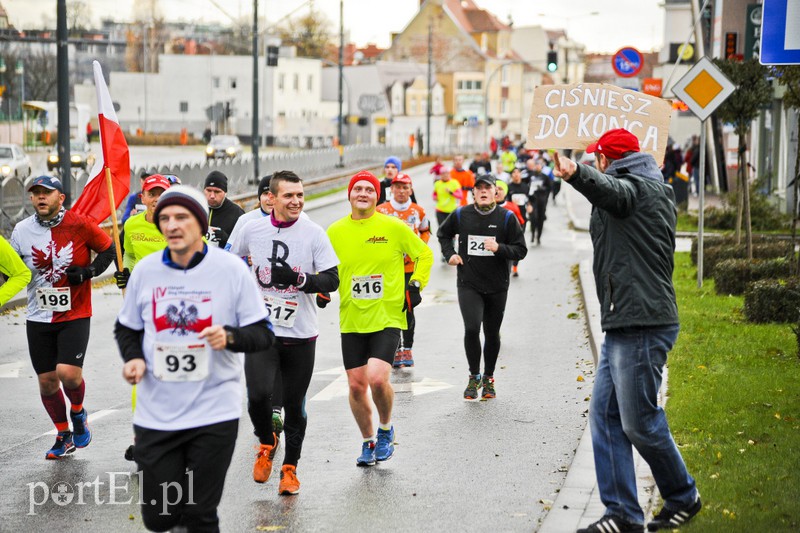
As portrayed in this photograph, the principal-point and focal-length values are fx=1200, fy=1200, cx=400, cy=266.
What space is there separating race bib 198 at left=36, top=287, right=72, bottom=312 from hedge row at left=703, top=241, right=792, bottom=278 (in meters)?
10.8

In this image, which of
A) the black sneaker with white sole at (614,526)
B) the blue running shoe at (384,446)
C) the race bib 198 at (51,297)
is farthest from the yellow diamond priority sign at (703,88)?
the black sneaker with white sole at (614,526)

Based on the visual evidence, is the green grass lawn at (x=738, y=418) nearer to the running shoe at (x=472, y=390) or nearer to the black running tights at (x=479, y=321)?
the black running tights at (x=479, y=321)

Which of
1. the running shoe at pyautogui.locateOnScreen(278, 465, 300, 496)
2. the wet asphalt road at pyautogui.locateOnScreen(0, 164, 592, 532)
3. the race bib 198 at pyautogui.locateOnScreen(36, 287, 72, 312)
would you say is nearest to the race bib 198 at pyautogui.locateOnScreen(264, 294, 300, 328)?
the running shoe at pyautogui.locateOnScreen(278, 465, 300, 496)

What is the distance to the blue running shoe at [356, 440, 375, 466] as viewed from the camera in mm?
7910

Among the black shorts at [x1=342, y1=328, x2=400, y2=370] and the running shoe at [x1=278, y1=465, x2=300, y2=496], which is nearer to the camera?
the running shoe at [x1=278, y1=465, x2=300, y2=496]

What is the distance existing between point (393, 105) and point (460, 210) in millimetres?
116196

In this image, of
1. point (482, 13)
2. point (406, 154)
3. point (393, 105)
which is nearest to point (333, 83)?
point (393, 105)

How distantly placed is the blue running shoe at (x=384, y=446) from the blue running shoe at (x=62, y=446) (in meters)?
2.10

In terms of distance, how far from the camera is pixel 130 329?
17.3 ft

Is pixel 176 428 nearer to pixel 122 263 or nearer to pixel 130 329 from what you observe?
pixel 130 329

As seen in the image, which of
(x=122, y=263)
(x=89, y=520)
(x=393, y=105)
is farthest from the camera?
(x=393, y=105)

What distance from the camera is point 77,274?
8.01m

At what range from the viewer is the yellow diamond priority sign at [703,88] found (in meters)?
14.5

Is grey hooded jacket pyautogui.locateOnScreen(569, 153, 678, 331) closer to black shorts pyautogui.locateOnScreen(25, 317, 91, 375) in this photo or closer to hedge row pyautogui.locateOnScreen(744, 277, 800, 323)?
black shorts pyautogui.locateOnScreen(25, 317, 91, 375)
